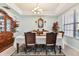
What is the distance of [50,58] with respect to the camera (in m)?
1.20

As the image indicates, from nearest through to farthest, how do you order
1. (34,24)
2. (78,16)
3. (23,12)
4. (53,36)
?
(53,36)
(78,16)
(23,12)
(34,24)

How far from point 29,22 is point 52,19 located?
1.87 metres

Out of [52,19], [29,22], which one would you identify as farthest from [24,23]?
[52,19]

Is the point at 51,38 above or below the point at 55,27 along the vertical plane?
below

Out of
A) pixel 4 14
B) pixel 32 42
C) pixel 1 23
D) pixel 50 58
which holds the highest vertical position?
pixel 4 14

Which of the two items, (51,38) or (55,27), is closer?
(51,38)

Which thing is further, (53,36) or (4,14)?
(4,14)

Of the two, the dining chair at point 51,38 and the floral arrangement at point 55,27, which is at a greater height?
the floral arrangement at point 55,27

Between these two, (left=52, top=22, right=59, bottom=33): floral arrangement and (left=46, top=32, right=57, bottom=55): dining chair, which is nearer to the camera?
(left=46, top=32, right=57, bottom=55): dining chair

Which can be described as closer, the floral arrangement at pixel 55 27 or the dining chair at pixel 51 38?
the dining chair at pixel 51 38

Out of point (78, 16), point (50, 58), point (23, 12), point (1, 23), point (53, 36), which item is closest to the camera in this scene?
point (50, 58)

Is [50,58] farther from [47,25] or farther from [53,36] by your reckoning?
[47,25]

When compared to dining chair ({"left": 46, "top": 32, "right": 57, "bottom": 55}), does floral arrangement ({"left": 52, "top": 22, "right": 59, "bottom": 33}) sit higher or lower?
higher

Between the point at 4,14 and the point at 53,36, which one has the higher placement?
the point at 4,14
